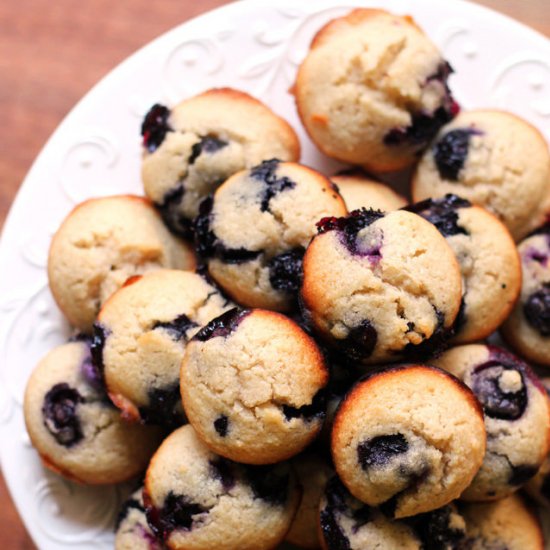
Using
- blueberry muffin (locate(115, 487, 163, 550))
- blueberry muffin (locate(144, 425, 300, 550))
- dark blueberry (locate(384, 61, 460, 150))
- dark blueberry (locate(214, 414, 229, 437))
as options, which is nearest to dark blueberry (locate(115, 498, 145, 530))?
blueberry muffin (locate(115, 487, 163, 550))

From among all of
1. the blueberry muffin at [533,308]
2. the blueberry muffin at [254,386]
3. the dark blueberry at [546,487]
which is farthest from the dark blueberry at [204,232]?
the dark blueberry at [546,487]

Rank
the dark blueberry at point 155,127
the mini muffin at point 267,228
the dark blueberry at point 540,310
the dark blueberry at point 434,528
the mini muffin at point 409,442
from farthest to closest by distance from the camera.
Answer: the dark blueberry at point 155,127
the dark blueberry at point 540,310
the mini muffin at point 267,228
the dark blueberry at point 434,528
the mini muffin at point 409,442

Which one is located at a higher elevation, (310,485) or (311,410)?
(311,410)

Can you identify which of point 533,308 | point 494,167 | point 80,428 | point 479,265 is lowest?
point 80,428

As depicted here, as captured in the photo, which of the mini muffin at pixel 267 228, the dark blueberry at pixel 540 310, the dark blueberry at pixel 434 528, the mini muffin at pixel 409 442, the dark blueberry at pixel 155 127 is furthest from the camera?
the dark blueberry at pixel 155 127

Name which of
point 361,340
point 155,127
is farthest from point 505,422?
point 155,127

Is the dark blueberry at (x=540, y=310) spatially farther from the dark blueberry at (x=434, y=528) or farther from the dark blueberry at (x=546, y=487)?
the dark blueberry at (x=434, y=528)

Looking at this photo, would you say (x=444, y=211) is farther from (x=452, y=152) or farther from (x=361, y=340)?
(x=361, y=340)
